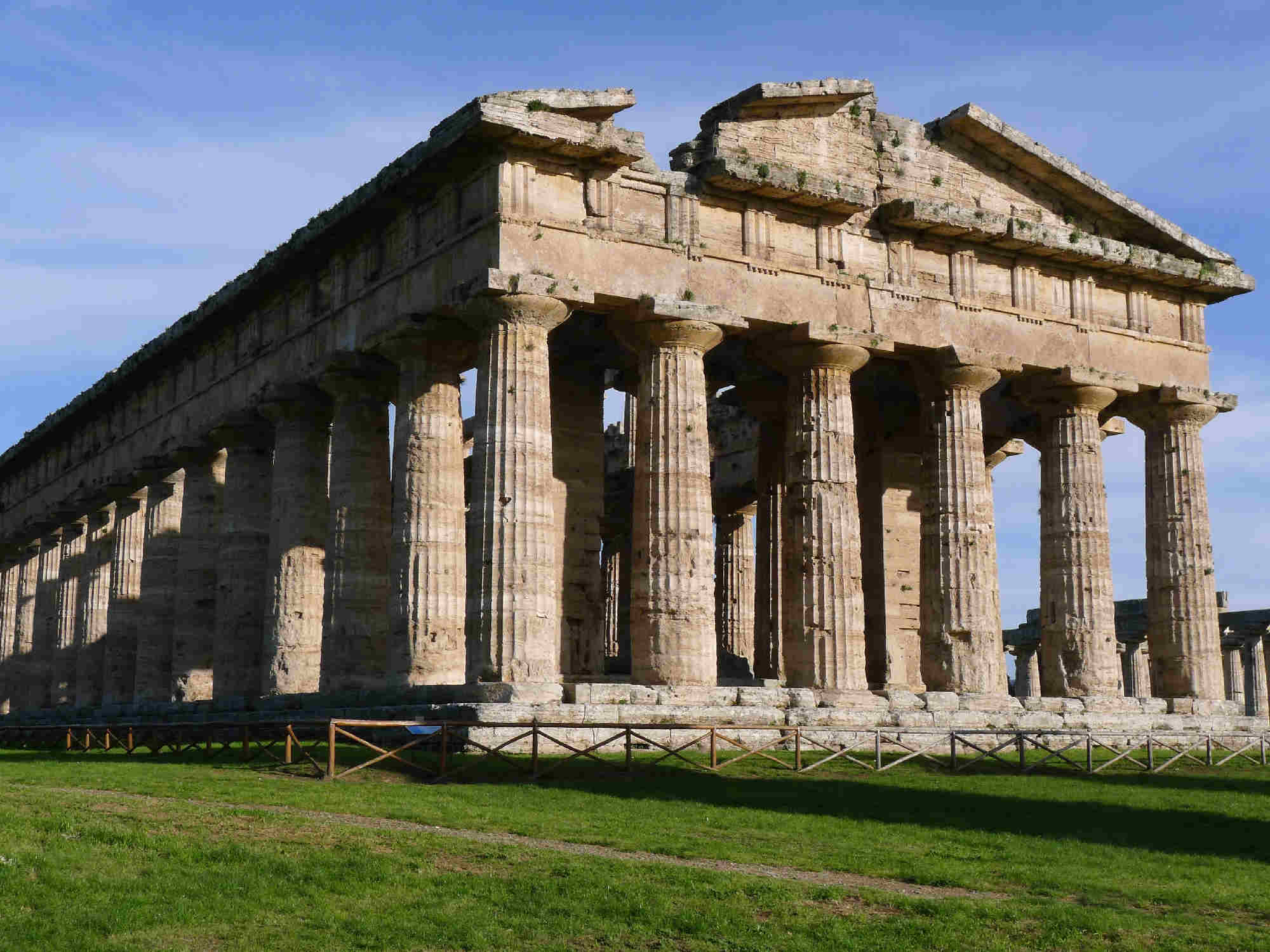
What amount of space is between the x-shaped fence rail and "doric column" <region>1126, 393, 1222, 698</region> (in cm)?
401

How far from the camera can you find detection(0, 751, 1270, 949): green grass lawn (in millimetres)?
12961

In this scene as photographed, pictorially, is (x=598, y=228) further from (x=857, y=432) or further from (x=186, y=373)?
(x=186, y=373)

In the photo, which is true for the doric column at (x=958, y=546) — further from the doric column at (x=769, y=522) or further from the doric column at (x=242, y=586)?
the doric column at (x=242, y=586)

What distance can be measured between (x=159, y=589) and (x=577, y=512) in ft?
51.1

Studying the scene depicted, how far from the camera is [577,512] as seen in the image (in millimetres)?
36844

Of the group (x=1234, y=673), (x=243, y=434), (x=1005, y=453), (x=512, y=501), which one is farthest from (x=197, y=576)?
(x=1234, y=673)

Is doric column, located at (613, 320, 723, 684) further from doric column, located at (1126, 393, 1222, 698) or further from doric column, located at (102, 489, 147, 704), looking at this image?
doric column, located at (102, 489, 147, 704)

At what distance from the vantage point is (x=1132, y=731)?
34188mm

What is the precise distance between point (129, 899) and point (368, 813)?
5272mm

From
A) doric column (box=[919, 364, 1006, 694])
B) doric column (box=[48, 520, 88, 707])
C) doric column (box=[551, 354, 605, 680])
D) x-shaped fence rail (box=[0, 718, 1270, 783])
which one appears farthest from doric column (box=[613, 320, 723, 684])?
doric column (box=[48, 520, 88, 707])

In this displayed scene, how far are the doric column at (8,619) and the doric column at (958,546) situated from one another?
1551 inches

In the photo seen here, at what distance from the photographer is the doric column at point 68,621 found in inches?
2089

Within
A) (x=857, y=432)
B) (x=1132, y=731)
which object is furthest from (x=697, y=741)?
(x=857, y=432)

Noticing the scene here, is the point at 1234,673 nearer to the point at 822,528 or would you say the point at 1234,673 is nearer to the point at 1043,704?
the point at 1043,704
